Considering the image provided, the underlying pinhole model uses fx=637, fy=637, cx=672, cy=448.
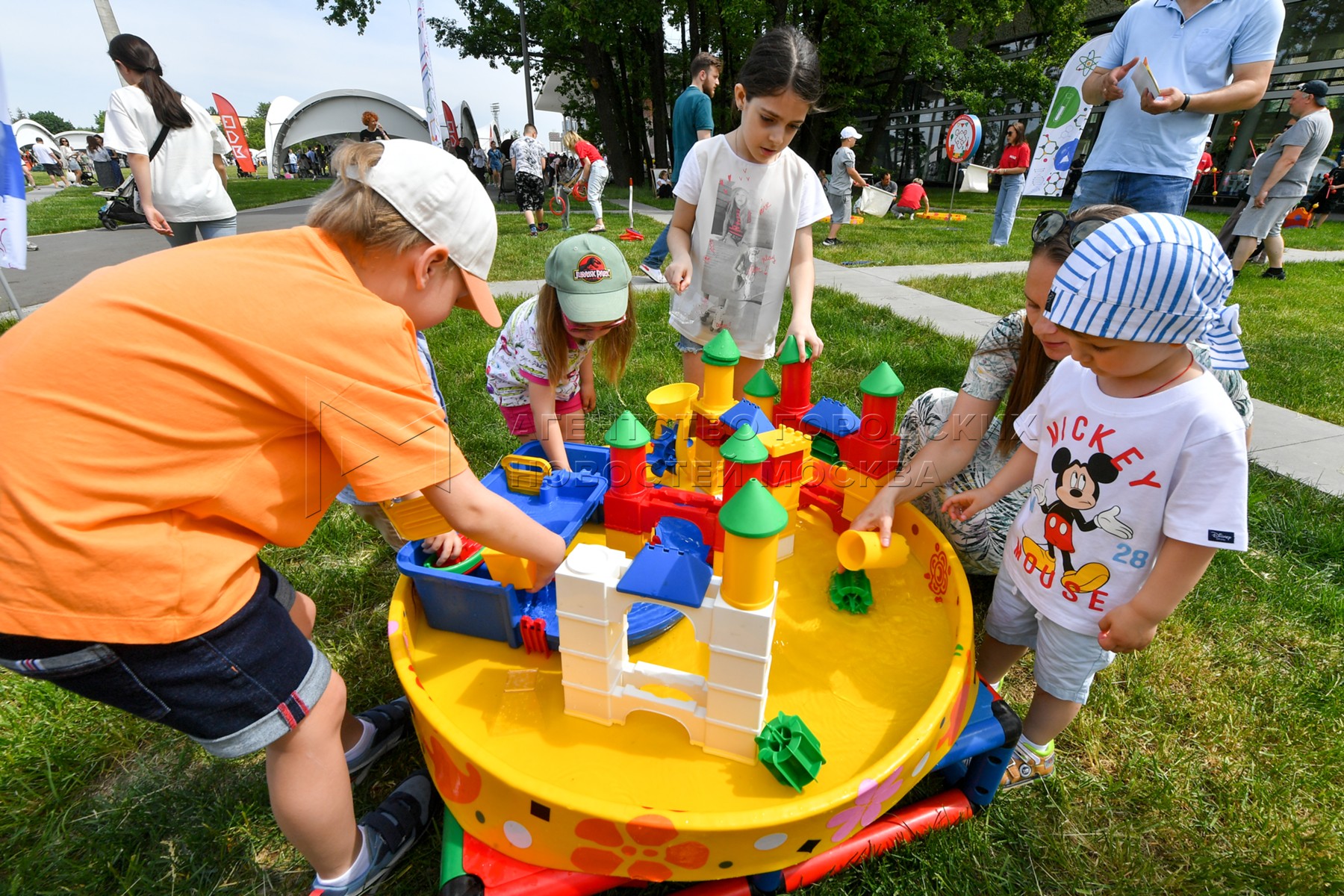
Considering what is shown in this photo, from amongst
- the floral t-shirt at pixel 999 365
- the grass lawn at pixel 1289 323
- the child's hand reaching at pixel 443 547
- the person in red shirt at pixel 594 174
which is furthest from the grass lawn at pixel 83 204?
the floral t-shirt at pixel 999 365

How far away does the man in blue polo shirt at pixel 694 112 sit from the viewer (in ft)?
14.6

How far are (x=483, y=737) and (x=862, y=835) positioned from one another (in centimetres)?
78

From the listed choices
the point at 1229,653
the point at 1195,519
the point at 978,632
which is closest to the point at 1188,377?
the point at 1195,519

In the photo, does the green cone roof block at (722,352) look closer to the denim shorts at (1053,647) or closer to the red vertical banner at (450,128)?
the denim shorts at (1053,647)

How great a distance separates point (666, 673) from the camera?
49.8 inches

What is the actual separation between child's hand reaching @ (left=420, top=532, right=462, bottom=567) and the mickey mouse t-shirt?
1.34 m

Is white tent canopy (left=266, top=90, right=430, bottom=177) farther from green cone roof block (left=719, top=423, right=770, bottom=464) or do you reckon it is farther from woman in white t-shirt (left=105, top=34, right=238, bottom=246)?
green cone roof block (left=719, top=423, right=770, bottom=464)

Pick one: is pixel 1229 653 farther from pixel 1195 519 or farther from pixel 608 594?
pixel 608 594

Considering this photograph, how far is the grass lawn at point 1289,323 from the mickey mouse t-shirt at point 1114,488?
122 inches

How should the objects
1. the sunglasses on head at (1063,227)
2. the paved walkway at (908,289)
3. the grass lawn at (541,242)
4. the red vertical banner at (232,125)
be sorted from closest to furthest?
1. the sunglasses on head at (1063,227)
2. the paved walkway at (908,289)
3. the grass lawn at (541,242)
4. the red vertical banner at (232,125)

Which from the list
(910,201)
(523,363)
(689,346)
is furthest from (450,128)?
(523,363)

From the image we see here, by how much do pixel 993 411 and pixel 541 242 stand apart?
7117mm

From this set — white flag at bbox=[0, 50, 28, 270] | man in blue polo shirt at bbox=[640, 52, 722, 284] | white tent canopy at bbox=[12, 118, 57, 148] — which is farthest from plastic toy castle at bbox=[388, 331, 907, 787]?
white tent canopy at bbox=[12, 118, 57, 148]

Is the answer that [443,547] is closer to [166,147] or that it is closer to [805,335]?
[805,335]
